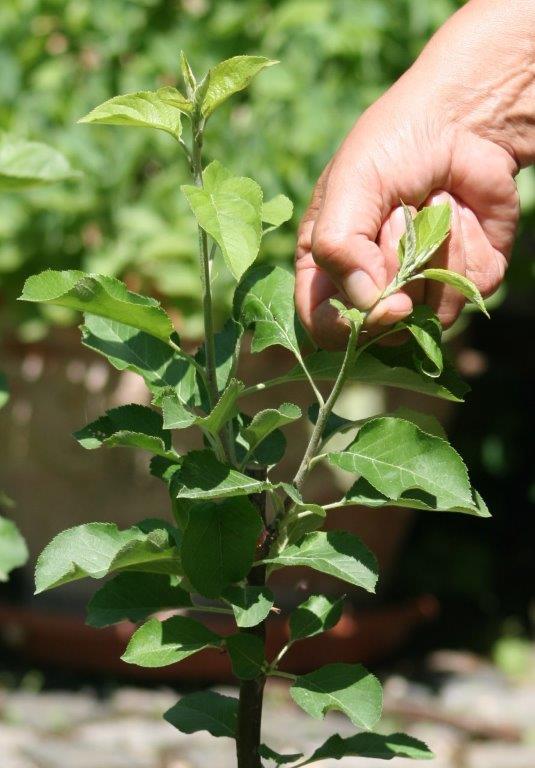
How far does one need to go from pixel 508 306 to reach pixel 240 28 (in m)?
1.40

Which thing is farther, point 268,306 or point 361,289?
point 268,306

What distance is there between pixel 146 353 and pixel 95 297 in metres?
0.14

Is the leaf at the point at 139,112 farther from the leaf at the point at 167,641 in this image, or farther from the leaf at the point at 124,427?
the leaf at the point at 167,641

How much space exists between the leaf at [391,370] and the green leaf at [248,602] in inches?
8.3

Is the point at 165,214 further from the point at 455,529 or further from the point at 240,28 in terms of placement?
the point at 455,529

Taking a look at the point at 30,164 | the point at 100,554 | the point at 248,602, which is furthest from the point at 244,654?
the point at 30,164

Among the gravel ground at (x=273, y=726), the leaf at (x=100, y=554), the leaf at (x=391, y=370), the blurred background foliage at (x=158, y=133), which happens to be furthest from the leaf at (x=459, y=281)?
the blurred background foliage at (x=158, y=133)

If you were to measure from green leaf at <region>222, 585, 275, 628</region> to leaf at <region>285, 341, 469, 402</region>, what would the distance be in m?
0.21

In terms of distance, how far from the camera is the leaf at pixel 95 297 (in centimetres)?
100

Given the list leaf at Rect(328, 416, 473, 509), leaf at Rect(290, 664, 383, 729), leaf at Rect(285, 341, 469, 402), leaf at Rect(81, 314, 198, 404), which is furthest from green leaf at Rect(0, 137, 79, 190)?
leaf at Rect(290, 664, 383, 729)

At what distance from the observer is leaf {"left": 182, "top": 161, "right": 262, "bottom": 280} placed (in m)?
0.96

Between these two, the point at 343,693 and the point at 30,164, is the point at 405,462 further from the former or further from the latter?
the point at 30,164

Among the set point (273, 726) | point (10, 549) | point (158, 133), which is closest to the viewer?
point (10, 549)

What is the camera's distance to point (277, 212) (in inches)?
44.3
